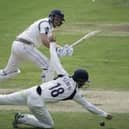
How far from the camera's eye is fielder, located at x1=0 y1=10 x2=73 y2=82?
13436 millimetres

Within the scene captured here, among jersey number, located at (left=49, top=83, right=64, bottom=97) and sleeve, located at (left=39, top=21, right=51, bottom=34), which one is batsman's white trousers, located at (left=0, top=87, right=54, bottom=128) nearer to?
jersey number, located at (left=49, top=83, right=64, bottom=97)

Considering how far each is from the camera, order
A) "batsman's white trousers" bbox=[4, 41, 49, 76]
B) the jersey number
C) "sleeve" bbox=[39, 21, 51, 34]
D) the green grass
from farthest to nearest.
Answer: "batsman's white trousers" bbox=[4, 41, 49, 76], "sleeve" bbox=[39, 21, 51, 34], the green grass, the jersey number

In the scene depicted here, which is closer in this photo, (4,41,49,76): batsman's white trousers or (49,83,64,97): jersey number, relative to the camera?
(49,83,64,97): jersey number

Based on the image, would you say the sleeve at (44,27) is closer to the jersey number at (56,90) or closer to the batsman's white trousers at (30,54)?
the batsman's white trousers at (30,54)

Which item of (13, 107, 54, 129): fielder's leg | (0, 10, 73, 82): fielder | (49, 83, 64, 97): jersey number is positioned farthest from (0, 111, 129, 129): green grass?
(0, 10, 73, 82): fielder

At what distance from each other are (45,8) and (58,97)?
24.2m

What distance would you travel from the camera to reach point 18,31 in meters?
26.7

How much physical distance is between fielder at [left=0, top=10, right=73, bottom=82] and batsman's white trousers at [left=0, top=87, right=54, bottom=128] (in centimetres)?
203

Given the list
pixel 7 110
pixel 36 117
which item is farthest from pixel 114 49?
pixel 36 117

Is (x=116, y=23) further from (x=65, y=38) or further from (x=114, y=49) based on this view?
(x=114, y=49)

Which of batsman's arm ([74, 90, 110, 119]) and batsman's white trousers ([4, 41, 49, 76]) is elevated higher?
batsman's white trousers ([4, 41, 49, 76])

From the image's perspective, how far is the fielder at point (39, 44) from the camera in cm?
1344

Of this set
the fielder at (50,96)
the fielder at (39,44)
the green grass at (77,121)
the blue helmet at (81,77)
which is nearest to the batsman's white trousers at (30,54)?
the fielder at (39,44)

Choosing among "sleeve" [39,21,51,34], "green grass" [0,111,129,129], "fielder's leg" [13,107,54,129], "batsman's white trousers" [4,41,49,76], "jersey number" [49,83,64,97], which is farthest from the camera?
"batsman's white trousers" [4,41,49,76]
